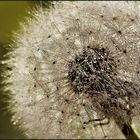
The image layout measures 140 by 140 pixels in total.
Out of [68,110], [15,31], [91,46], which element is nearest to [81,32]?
[91,46]

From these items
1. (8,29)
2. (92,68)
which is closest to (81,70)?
(92,68)

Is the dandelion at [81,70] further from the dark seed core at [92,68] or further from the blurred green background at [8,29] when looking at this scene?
the blurred green background at [8,29]

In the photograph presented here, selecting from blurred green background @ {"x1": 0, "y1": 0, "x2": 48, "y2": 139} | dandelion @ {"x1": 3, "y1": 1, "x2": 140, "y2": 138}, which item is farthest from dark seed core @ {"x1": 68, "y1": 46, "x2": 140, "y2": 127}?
blurred green background @ {"x1": 0, "y1": 0, "x2": 48, "y2": 139}

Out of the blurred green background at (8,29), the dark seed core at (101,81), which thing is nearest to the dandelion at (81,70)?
the dark seed core at (101,81)

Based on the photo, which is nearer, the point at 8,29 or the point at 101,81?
the point at 101,81

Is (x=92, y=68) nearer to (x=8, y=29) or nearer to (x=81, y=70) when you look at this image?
(x=81, y=70)

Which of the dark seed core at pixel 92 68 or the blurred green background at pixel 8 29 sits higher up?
the blurred green background at pixel 8 29
